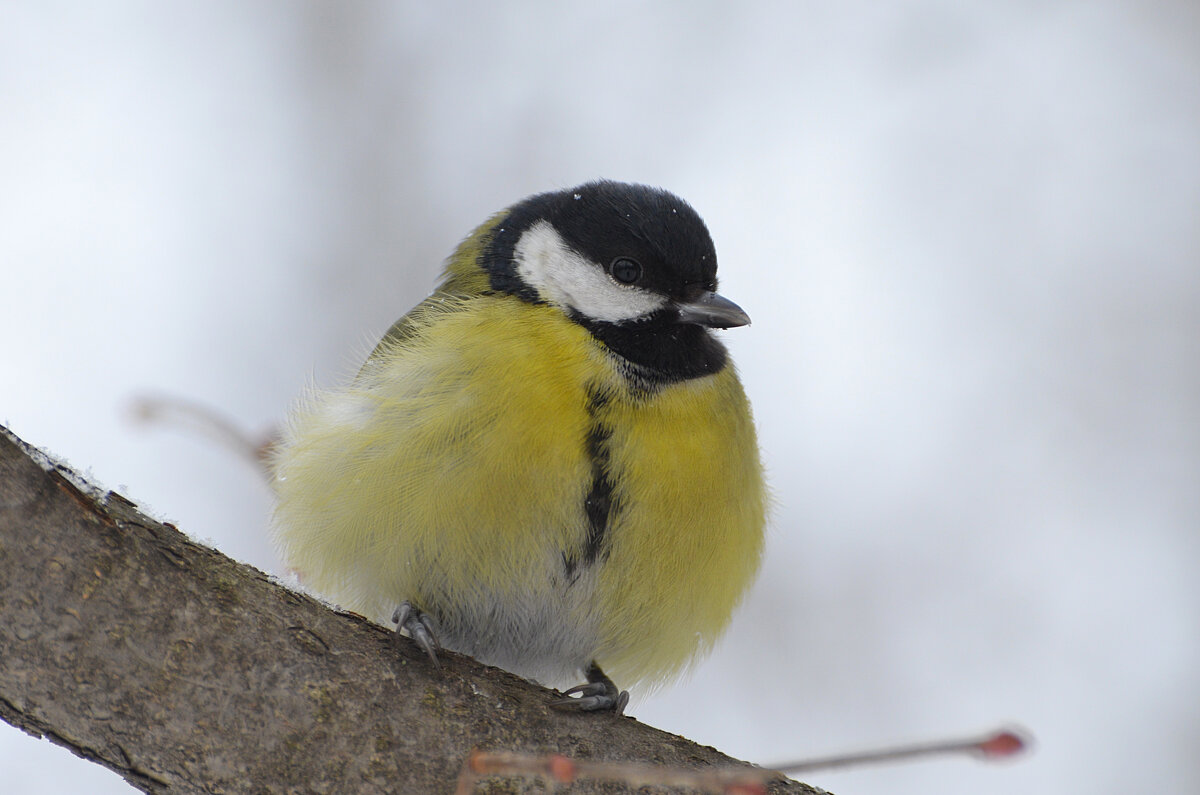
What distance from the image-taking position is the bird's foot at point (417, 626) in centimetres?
227

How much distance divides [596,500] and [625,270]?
706 mm

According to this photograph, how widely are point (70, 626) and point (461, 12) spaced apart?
17.1 ft

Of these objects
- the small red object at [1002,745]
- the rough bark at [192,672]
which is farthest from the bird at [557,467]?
the small red object at [1002,745]

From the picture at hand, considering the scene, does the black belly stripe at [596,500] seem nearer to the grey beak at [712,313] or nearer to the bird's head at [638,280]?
the bird's head at [638,280]

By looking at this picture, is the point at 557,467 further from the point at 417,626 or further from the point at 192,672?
the point at 192,672

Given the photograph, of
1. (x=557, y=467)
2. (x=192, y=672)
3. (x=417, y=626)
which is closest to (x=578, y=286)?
(x=557, y=467)

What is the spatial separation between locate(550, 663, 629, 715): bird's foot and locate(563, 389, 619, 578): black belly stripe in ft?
0.99

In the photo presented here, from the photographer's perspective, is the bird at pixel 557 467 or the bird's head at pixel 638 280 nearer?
the bird at pixel 557 467

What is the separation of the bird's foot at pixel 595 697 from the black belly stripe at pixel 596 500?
301mm

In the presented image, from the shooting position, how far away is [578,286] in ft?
9.55

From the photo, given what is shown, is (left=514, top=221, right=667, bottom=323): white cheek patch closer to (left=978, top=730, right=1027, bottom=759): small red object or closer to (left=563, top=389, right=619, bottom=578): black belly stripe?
(left=563, top=389, right=619, bottom=578): black belly stripe

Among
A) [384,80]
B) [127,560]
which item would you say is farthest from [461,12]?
[127,560]

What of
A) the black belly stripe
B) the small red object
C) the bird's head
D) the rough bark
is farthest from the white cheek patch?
the small red object

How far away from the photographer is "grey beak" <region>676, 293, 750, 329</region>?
9.29ft
